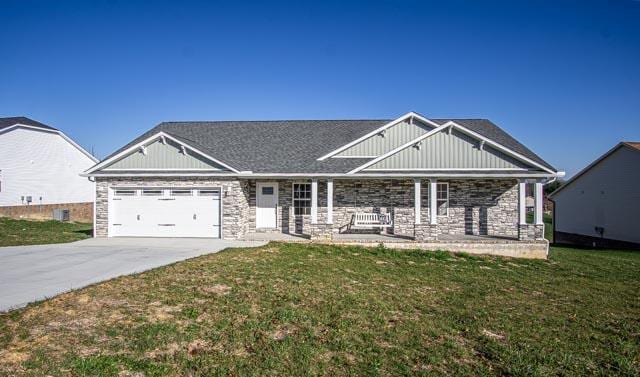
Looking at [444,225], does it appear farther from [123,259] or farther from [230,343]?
[230,343]

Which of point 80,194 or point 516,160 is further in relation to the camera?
point 80,194

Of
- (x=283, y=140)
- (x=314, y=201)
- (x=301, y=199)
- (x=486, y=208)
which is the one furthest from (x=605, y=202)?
(x=283, y=140)

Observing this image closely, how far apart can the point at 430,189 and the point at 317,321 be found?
1012 cm

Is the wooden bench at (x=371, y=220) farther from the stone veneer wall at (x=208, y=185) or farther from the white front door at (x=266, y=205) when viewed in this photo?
the stone veneer wall at (x=208, y=185)

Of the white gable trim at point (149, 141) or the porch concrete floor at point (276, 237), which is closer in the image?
the porch concrete floor at point (276, 237)

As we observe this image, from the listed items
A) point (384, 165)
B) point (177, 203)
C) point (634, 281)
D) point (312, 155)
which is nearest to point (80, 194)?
point (177, 203)

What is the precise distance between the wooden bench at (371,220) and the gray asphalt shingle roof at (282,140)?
2.09 metres

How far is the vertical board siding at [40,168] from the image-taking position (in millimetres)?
26188

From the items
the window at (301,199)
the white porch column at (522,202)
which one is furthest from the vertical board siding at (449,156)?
the window at (301,199)

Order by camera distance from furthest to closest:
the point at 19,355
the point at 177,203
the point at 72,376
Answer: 1. the point at 177,203
2. the point at 19,355
3. the point at 72,376

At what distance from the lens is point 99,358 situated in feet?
15.9

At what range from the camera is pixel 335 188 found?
16953 millimetres

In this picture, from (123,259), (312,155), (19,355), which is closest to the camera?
(19,355)

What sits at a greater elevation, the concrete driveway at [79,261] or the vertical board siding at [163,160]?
the vertical board siding at [163,160]
